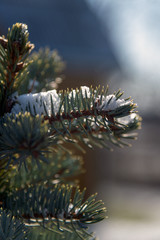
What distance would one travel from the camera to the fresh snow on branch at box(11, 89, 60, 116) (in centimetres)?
39

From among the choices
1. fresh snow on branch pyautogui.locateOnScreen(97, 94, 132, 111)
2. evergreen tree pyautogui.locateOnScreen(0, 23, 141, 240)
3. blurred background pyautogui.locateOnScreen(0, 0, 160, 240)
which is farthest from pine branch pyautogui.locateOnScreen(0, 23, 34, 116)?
blurred background pyautogui.locateOnScreen(0, 0, 160, 240)

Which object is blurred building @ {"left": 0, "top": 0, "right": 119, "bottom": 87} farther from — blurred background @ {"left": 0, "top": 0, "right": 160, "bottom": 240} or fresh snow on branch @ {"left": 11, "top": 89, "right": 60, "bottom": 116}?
fresh snow on branch @ {"left": 11, "top": 89, "right": 60, "bottom": 116}

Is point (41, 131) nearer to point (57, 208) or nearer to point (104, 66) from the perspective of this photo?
point (57, 208)

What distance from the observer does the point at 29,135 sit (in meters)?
0.28

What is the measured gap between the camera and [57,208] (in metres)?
0.45

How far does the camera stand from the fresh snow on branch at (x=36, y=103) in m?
0.39

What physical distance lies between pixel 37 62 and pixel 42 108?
0.26m

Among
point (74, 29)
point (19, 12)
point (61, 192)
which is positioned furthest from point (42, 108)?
point (74, 29)

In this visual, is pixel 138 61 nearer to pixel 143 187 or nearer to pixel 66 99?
pixel 143 187

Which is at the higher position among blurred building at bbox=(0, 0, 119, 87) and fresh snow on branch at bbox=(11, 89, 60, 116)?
blurred building at bbox=(0, 0, 119, 87)

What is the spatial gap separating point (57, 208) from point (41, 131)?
0.66 ft

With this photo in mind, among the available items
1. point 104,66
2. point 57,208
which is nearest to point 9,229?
point 57,208

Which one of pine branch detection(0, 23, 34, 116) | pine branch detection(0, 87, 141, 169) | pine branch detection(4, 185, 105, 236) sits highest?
pine branch detection(0, 23, 34, 116)

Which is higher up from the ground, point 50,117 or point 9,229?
point 50,117
